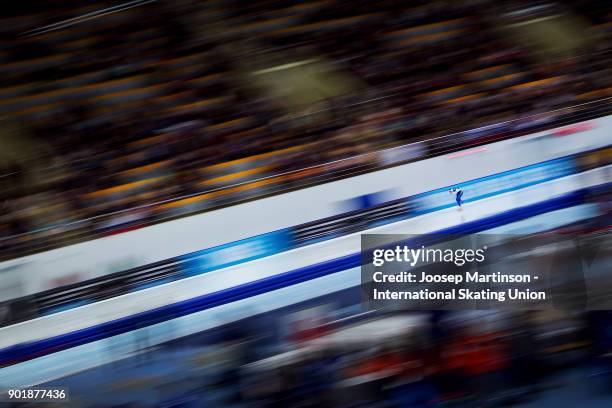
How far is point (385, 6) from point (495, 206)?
10.3 ft

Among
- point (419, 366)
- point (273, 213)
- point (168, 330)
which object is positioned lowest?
point (419, 366)

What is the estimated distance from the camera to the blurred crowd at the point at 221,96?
21.6 feet

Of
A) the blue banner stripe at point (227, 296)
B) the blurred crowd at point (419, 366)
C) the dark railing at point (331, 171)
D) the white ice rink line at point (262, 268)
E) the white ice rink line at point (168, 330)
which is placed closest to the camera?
the blurred crowd at point (419, 366)

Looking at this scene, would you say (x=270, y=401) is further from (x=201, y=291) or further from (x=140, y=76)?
(x=140, y=76)

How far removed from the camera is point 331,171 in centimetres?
680

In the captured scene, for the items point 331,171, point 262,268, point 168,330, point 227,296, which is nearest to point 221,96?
point 331,171

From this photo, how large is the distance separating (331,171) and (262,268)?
1154 millimetres

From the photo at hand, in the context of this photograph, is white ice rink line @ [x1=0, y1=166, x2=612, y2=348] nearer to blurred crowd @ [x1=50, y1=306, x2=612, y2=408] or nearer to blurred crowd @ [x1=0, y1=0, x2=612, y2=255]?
blurred crowd @ [x1=0, y1=0, x2=612, y2=255]

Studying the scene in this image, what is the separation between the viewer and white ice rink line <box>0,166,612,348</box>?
18.8ft

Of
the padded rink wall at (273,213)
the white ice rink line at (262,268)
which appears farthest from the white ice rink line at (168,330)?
the padded rink wall at (273,213)

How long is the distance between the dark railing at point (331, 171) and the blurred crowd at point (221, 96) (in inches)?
0.9

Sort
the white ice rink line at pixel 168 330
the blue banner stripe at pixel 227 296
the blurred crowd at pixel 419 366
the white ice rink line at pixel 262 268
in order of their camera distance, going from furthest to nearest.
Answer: the white ice rink line at pixel 262 268
the blue banner stripe at pixel 227 296
the white ice rink line at pixel 168 330
the blurred crowd at pixel 419 366

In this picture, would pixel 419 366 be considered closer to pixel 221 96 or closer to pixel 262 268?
pixel 262 268

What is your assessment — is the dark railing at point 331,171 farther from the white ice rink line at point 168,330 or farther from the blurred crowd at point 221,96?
the white ice rink line at point 168,330
